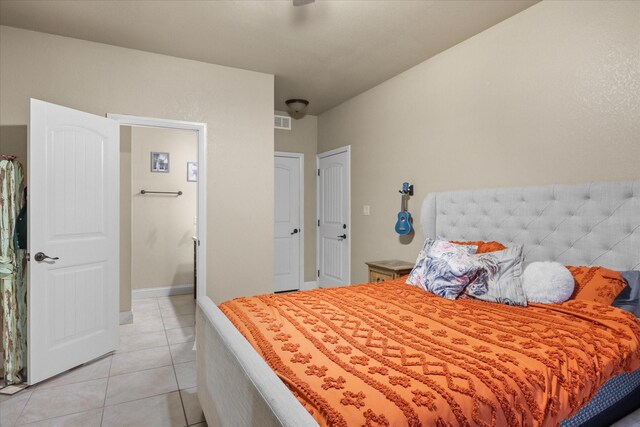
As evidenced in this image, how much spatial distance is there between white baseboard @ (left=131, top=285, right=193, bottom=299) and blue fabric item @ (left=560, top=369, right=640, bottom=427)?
4.97 metres

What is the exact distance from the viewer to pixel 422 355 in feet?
4.71

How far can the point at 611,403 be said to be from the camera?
6.07ft

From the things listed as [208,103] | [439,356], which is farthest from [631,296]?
[208,103]

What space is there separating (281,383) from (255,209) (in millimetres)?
2881

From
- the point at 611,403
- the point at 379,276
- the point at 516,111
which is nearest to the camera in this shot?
the point at 611,403

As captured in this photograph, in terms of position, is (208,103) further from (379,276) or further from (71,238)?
(379,276)

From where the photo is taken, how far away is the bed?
1.22m

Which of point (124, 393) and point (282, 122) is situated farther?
point (282, 122)

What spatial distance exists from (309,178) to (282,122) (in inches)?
37.1

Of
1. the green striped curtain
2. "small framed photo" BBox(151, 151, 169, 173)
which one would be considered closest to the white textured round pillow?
Result: the green striped curtain

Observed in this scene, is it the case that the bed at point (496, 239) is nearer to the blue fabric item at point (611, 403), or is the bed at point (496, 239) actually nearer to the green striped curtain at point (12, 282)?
the blue fabric item at point (611, 403)

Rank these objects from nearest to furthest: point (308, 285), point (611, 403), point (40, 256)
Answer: point (611, 403) → point (40, 256) → point (308, 285)

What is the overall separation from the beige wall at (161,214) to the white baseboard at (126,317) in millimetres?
1276

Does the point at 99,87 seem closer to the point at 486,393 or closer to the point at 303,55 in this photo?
the point at 303,55
